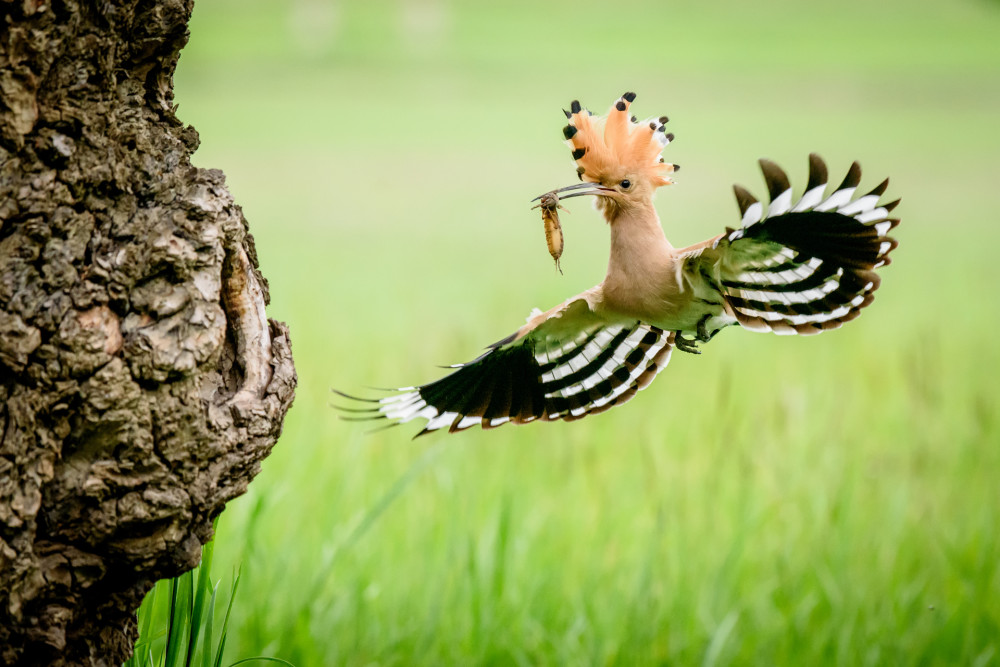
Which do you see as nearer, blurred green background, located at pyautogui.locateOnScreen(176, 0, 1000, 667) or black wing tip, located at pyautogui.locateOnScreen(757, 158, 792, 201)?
black wing tip, located at pyautogui.locateOnScreen(757, 158, 792, 201)

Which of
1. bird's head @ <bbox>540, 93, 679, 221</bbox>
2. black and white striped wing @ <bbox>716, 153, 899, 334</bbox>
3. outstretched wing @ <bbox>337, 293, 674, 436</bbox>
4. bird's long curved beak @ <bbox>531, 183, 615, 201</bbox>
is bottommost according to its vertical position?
outstretched wing @ <bbox>337, 293, 674, 436</bbox>

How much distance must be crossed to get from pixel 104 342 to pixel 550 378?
2.88ft

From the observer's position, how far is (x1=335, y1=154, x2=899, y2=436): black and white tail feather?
142cm

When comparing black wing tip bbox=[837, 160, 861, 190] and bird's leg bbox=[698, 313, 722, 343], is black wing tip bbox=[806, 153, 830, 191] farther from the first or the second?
bird's leg bbox=[698, 313, 722, 343]

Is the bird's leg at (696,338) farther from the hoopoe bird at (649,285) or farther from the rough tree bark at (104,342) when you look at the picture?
the rough tree bark at (104,342)

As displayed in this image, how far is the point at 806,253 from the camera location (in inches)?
60.4

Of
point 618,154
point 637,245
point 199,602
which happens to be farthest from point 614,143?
point 199,602

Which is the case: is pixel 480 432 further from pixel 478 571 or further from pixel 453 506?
pixel 478 571

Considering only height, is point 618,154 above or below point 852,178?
above

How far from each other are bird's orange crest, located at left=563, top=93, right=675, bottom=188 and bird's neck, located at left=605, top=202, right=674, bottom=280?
6cm

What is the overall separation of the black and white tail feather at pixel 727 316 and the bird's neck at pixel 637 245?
0.09 m

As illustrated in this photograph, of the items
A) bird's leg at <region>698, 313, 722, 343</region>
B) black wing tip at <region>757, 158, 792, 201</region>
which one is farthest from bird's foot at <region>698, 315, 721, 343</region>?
black wing tip at <region>757, 158, 792, 201</region>

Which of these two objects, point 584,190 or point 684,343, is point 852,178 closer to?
point 584,190

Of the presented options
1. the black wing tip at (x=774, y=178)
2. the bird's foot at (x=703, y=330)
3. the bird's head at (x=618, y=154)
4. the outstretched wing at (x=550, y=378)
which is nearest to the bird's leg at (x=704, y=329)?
the bird's foot at (x=703, y=330)
